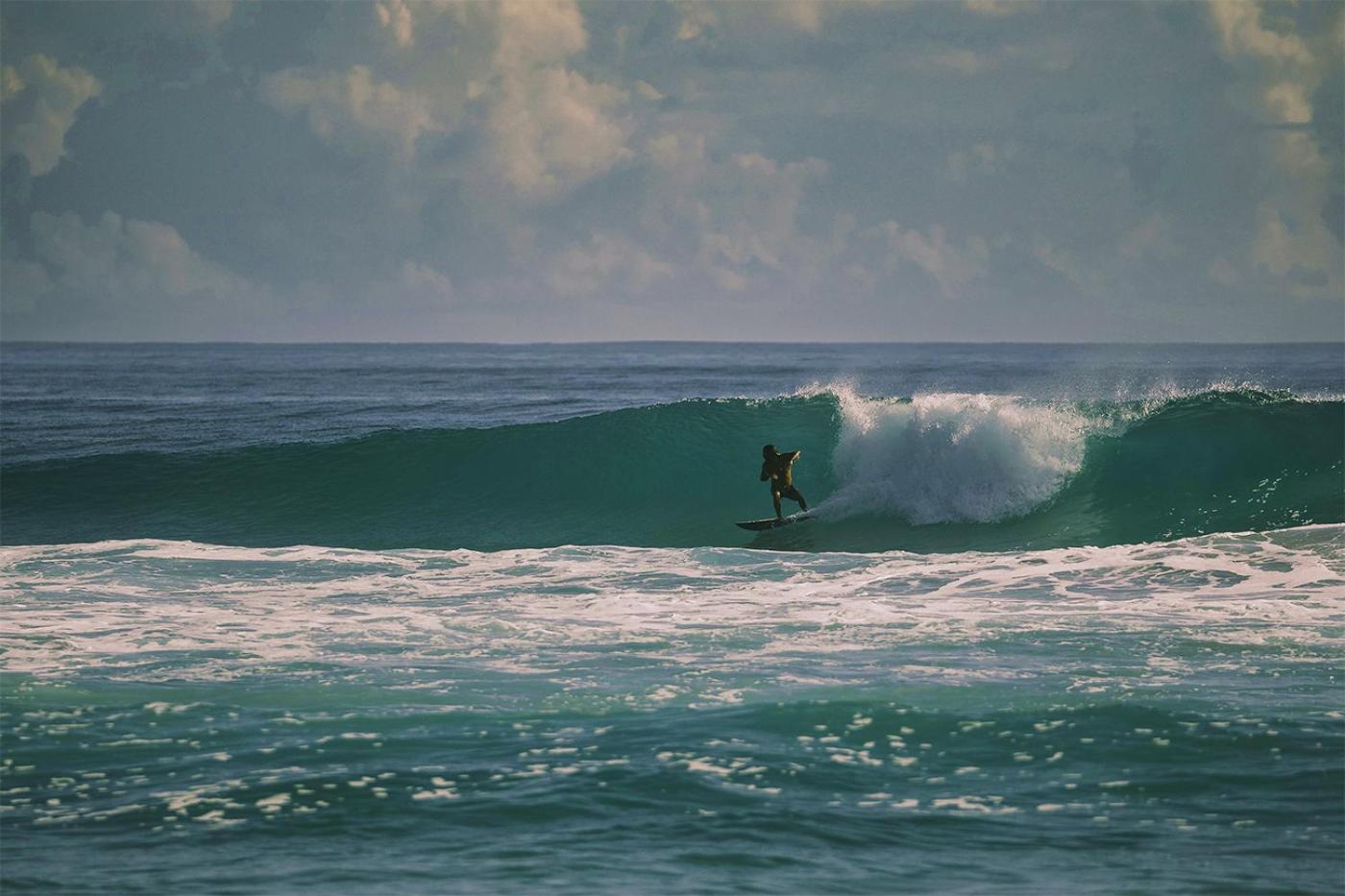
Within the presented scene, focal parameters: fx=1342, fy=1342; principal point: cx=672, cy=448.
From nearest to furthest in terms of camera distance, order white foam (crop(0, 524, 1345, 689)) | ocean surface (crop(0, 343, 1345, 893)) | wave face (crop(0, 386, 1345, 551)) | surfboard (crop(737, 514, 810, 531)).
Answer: ocean surface (crop(0, 343, 1345, 893)) < white foam (crop(0, 524, 1345, 689)) < surfboard (crop(737, 514, 810, 531)) < wave face (crop(0, 386, 1345, 551))

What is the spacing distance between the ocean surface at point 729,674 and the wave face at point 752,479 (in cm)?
9

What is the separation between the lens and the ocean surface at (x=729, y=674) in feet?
20.8

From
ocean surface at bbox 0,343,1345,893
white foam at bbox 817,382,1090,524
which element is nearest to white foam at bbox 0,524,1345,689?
ocean surface at bbox 0,343,1345,893

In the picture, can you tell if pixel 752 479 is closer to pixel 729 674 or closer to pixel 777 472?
pixel 777 472

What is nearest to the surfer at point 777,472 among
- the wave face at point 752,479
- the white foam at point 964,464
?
the wave face at point 752,479

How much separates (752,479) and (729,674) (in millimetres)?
13718

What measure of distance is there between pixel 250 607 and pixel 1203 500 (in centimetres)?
1394

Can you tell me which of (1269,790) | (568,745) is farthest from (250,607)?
(1269,790)

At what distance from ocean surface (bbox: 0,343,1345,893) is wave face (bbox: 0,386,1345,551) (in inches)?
3.4

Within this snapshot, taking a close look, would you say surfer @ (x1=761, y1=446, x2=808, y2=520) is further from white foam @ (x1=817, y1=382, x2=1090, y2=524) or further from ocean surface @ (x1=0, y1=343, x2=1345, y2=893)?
white foam @ (x1=817, y1=382, x2=1090, y2=524)

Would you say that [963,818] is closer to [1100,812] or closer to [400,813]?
[1100,812]

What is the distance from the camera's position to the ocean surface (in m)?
6.35

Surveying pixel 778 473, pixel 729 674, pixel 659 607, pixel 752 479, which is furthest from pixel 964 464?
pixel 729 674

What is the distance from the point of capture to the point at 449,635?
442 inches
